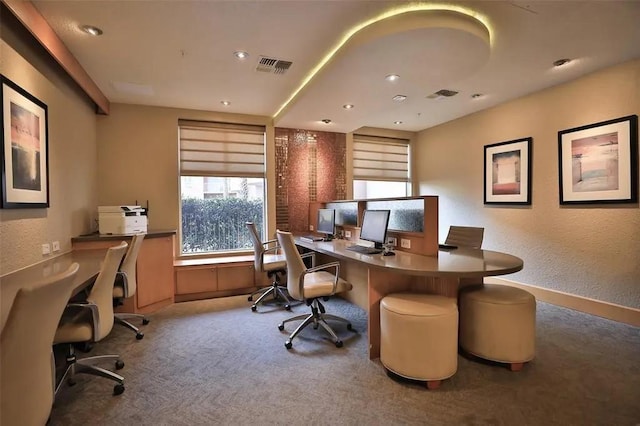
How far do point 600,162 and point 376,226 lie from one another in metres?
2.73

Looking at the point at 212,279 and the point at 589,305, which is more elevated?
the point at 212,279

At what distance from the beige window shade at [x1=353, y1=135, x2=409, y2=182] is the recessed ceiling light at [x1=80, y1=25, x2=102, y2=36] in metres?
4.13

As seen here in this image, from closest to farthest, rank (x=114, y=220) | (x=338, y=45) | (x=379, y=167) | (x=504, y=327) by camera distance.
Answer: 1. (x=504, y=327)
2. (x=338, y=45)
3. (x=114, y=220)
4. (x=379, y=167)

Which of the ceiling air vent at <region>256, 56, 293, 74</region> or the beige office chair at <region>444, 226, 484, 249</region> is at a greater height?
the ceiling air vent at <region>256, 56, 293, 74</region>

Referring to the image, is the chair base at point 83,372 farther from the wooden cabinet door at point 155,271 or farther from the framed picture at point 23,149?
the wooden cabinet door at point 155,271

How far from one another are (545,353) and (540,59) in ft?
9.48

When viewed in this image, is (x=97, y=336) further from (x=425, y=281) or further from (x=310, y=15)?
(x=310, y=15)

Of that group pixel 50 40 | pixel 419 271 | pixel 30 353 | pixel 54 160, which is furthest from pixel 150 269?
pixel 419 271

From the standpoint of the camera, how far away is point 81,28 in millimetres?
2562

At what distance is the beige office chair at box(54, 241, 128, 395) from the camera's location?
2.01 meters

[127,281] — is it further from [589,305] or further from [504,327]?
[589,305]

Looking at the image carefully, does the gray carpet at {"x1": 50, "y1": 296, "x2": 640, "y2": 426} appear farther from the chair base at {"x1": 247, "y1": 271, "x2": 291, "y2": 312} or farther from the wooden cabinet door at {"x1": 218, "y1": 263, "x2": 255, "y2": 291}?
the wooden cabinet door at {"x1": 218, "y1": 263, "x2": 255, "y2": 291}

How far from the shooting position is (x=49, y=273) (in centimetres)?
222

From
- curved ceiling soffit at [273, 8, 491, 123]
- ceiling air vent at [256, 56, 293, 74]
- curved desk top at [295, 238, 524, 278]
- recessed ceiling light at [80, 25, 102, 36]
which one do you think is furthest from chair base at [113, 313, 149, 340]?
curved ceiling soffit at [273, 8, 491, 123]
